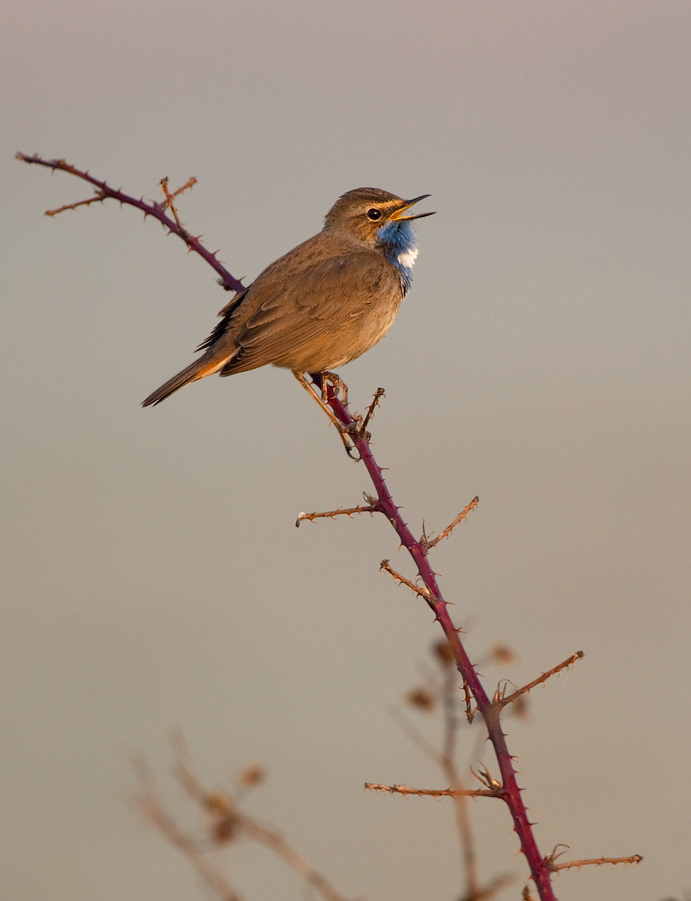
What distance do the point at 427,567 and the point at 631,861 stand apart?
1009mm

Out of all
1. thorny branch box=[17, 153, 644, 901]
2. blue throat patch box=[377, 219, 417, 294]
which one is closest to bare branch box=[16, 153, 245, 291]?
thorny branch box=[17, 153, 644, 901]

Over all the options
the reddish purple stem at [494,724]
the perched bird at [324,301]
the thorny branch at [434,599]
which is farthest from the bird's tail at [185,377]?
the reddish purple stem at [494,724]

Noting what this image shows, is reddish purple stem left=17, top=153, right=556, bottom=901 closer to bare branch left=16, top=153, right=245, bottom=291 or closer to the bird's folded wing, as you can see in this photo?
bare branch left=16, top=153, right=245, bottom=291

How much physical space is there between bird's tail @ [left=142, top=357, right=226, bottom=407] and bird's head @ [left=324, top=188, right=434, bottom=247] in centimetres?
153

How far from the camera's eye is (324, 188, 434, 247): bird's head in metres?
6.75

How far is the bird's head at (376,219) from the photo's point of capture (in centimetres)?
675

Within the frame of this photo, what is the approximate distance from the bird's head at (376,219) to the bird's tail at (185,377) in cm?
153

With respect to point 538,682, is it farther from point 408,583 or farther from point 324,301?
point 324,301

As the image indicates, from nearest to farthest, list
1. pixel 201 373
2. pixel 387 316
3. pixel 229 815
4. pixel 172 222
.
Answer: pixel 229 815, pixel 172 222, pixel 201 373, pixel 387 316

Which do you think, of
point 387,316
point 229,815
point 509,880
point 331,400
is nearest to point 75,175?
point 331,400

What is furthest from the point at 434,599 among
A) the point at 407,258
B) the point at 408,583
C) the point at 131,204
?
the point at 407,258

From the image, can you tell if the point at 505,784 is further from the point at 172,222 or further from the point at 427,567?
the point at 172,222

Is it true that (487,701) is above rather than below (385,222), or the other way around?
below

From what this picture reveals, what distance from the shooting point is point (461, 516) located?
10.6ft
